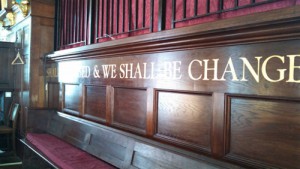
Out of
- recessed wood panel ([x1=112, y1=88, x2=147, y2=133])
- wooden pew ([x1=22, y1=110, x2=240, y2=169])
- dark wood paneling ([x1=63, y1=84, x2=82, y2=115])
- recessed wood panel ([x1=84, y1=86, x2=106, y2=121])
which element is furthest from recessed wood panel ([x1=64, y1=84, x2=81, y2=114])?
recessed wood panel ([x1=112, y1=88, x2=147, y2=133])

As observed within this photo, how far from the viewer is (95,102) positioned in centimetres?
325

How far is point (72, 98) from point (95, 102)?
71 cm

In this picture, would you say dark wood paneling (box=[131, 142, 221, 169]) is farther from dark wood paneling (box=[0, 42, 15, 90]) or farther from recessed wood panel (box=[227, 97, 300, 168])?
dark wood paneling (box=[0, 42, 15, 90])

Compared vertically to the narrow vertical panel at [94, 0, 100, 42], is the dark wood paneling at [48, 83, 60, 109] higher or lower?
lower

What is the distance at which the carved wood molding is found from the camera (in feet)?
4.50

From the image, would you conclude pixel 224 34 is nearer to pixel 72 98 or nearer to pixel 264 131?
pixel 264 131

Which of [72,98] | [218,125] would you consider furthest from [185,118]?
[72,98]

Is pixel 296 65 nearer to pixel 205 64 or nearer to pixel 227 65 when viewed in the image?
pixel 227 65

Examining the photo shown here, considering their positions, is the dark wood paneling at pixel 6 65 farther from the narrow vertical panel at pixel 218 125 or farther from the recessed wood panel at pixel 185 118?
the narrow vertical panel at pixel 218 125

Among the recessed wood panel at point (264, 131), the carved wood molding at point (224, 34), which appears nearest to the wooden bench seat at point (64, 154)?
the carved wood molding at point (224, 34)

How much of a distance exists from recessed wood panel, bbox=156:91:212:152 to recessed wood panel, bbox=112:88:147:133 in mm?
242

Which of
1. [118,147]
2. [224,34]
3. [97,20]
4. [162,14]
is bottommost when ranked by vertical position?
[118,147]

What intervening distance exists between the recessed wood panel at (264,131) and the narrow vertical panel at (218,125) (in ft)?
0.15

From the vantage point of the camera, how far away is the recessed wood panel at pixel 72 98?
364cm
